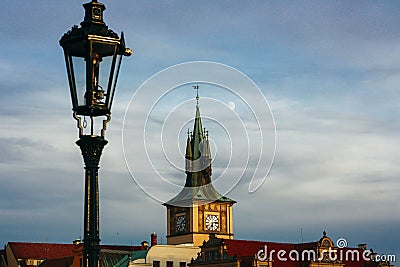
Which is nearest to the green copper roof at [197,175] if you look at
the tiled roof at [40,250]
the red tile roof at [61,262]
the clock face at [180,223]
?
the clock face at [180,223]

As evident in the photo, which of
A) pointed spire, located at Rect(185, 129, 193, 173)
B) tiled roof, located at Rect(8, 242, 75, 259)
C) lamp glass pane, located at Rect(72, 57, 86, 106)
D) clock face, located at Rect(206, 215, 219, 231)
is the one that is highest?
pointed spire, located at Rect(185, 129, 193, 173)

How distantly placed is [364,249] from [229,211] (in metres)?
21.5

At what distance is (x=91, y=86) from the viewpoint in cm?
1397

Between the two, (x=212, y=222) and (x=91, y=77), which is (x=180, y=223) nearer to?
(x=212, y=222)

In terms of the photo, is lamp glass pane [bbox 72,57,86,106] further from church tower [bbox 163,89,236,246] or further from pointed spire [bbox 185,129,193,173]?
pointed spire [bbox 185,129,193,173]

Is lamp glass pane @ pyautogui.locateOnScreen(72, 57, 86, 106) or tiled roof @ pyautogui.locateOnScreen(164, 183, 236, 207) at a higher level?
tiled roof @ pyautogui.locateOnScreen(164, 183, 236, 207)

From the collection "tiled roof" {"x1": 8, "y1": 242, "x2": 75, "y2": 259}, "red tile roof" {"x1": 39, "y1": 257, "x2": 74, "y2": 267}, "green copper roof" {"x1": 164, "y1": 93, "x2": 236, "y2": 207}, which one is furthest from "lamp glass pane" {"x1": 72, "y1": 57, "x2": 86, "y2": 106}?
"tiled roof" {"x1": 8, "y1": 242, "x2": 75, "y2": 259}

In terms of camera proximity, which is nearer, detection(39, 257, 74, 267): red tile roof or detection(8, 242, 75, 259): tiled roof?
detection(39, 257, 74, 267): red tile roof

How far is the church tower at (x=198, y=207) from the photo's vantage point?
120125 mm

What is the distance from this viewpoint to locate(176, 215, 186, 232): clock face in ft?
400

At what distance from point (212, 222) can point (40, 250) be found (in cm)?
3176

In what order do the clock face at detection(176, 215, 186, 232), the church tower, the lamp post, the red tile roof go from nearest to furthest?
1. the lamp post
2. the red tile roof
3. the church tower
4. the clock face at detection(176, 215, 186, 232)

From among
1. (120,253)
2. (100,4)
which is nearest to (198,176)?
(120,253)

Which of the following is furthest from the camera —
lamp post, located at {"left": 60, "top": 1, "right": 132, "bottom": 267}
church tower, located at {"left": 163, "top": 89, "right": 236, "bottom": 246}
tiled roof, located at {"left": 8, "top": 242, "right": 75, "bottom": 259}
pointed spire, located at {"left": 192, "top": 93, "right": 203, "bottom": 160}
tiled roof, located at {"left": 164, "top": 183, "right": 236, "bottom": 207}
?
tiled roof, located at {"left": 8, "top": 242, "right": 75, "bottom": 259}
